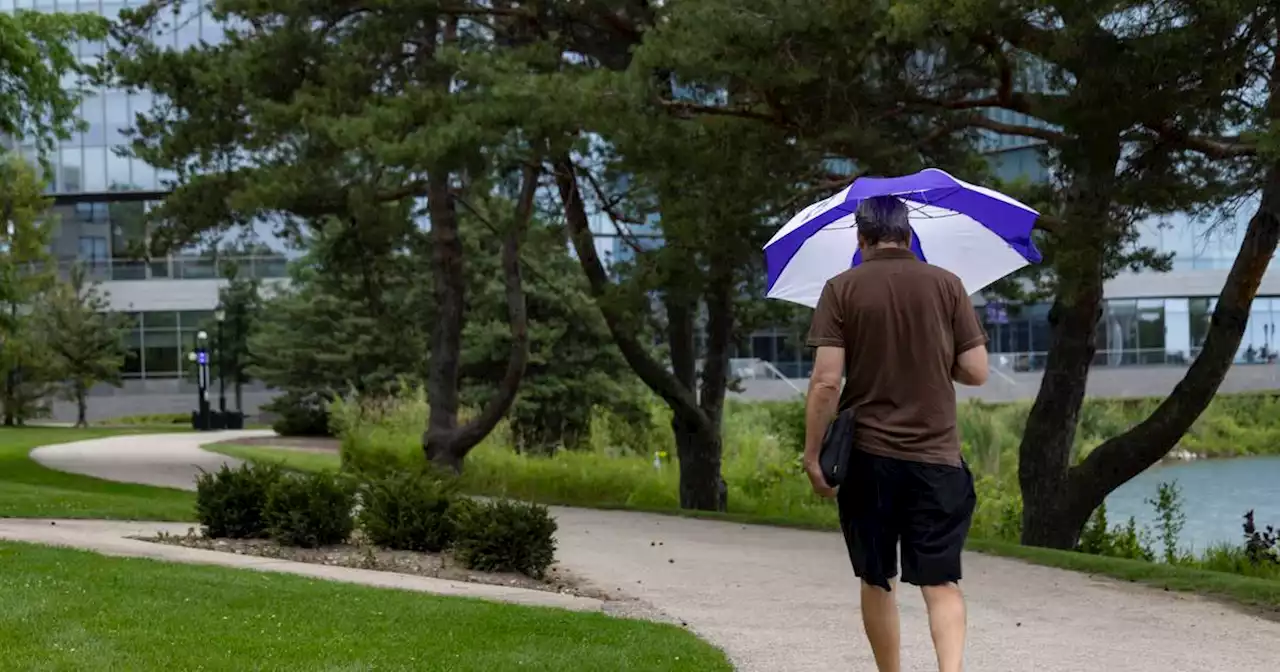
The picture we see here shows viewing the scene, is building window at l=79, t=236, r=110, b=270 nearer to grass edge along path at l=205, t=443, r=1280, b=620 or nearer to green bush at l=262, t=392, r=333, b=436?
green bush at l=262, t=392, r=333, b=436

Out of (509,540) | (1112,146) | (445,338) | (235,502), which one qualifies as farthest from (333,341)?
(1112,146)

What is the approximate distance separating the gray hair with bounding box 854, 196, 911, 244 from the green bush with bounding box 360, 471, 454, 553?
265 inches

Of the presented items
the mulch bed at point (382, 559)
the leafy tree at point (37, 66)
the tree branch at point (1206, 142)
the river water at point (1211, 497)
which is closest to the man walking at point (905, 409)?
the mulch bed at point (382, 559)

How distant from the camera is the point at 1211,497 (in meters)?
24.5

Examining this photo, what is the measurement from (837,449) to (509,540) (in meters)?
5.82

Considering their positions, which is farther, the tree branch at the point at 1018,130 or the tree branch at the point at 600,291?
the tree branch at the point at 600,291

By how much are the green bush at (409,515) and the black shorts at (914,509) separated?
21.7 ft

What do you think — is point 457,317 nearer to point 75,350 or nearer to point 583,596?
point 583,596

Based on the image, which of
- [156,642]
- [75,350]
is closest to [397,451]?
[156,642]

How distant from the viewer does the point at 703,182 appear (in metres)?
13.7

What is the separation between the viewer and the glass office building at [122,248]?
56594mm

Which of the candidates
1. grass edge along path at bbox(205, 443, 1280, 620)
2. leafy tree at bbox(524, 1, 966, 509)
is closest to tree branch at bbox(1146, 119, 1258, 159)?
leafy tree at bbox(524, 1, 966, 509)

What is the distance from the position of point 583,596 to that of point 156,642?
357 centimetres

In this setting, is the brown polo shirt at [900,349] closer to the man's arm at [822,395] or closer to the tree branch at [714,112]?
the man's arm at [822,395]
